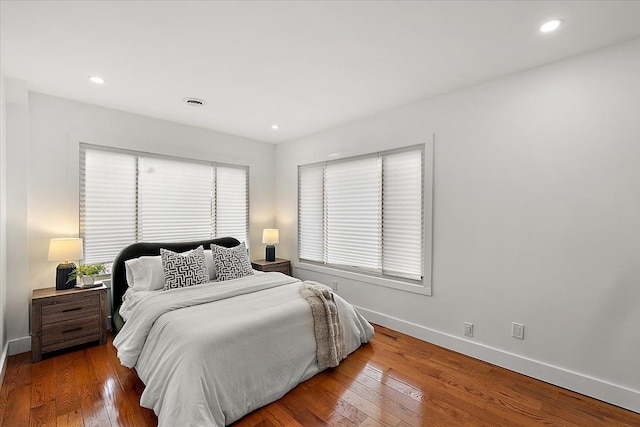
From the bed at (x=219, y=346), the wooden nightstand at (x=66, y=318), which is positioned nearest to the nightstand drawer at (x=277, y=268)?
the bed at (x=219, y=346)

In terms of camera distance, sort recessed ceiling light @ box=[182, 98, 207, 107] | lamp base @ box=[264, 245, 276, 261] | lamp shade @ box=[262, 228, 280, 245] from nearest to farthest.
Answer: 1. recessed ceiling light @ box=[182, 98, 207, 107]
2. lamp shade @ box=[262, 228, 280, 245]
3. lamp base @ box=[264, 245, 276, 261]

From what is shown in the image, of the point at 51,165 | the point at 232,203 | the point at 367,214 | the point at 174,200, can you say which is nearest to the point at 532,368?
the point at 367,214

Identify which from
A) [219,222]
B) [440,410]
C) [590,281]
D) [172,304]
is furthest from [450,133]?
[219,222]

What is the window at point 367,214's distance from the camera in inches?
135

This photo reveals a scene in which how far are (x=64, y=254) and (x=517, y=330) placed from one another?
14.4 ft

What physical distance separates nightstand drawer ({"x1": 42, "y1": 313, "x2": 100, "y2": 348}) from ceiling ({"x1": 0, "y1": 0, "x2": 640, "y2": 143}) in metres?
2.36

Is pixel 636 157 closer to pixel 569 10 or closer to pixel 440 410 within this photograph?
pixel 569 10

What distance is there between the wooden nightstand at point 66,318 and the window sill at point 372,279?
261cm

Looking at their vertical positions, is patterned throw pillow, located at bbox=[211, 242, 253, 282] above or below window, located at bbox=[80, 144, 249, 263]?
below

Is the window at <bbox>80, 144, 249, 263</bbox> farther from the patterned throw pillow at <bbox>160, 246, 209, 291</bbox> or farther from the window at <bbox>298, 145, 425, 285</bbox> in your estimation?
the window at <bbox>298, 145, 425, 285</bbox>

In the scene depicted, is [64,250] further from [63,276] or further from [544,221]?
[544,221]

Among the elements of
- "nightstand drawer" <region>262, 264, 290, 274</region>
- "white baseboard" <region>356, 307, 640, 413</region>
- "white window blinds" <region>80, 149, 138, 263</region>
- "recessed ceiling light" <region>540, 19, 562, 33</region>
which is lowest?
"white baseboard" <region>356, 307, 640, 413</region>

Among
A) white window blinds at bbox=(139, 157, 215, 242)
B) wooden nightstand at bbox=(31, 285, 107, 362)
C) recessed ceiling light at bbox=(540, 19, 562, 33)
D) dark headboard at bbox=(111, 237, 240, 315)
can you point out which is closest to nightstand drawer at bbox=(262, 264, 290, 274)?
white window blinds at bbox=(139, 157, 215, 242)

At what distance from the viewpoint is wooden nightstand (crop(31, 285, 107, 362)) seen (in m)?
2.74
